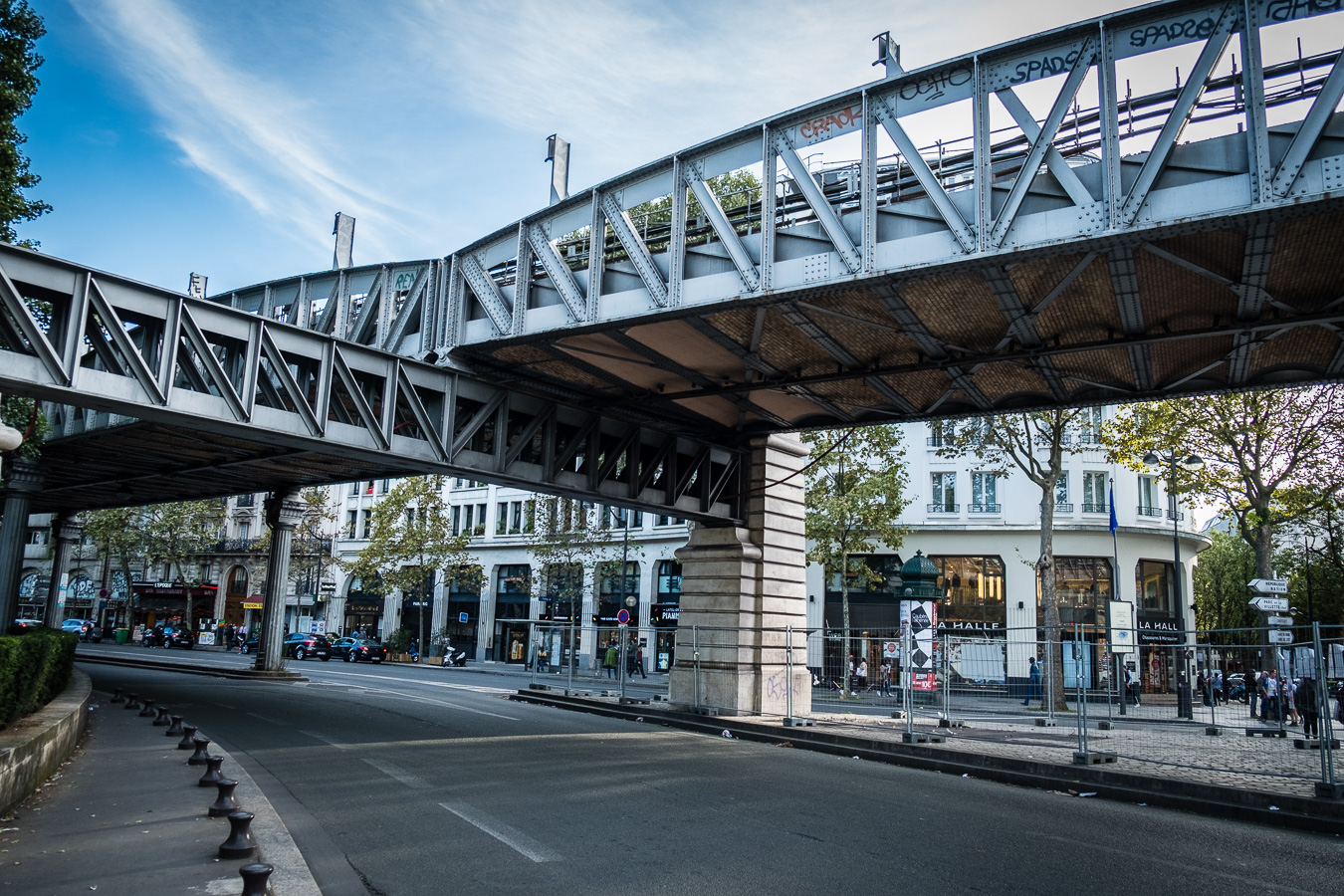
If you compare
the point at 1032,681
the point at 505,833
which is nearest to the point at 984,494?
the point at 1032,681

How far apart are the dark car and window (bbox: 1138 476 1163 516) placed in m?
40.3

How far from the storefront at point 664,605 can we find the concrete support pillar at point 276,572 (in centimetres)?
2292

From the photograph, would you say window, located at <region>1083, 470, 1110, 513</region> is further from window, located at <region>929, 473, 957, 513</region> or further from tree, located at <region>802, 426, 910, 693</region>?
tree, located at <region>802, 426, 910, 693</region>

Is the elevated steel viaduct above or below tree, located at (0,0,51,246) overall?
below

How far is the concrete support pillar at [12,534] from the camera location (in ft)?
93.8

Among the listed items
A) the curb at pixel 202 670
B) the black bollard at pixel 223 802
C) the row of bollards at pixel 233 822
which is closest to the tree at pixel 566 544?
the curb at pixel 202 670

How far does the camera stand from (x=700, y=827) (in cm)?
862

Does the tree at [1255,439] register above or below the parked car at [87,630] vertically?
above

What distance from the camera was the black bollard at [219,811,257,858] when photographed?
670cm

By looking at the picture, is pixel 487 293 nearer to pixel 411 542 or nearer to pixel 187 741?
pixel 187 741

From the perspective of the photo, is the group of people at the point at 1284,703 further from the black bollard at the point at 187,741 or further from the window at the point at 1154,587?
the window at the point at 1154,587

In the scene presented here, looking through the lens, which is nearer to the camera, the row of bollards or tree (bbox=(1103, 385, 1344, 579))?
the row of bollards

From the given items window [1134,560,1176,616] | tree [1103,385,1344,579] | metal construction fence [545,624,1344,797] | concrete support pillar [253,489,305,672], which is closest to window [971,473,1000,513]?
window [1134,560,1176,616]

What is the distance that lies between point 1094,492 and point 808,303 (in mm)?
35337
